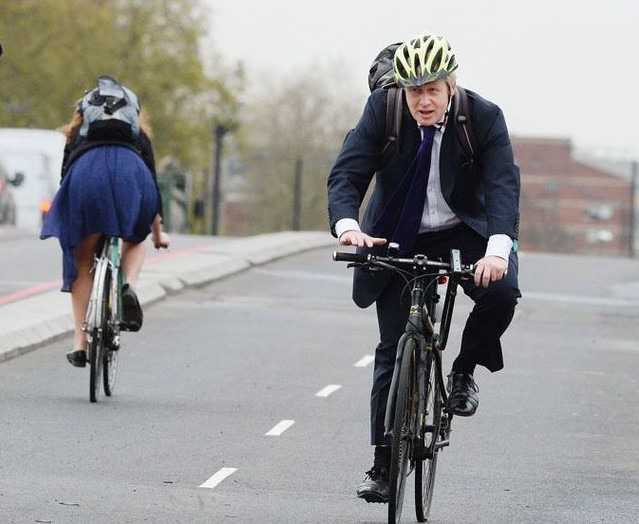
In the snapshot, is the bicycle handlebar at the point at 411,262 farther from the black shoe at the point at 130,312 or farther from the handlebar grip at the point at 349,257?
the black shoe at the point at 130,312

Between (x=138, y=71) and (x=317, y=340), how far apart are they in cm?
5770

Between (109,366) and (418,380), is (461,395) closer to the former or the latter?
(418,380)

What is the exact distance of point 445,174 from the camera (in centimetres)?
691

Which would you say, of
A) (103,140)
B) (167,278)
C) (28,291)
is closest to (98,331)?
(103,140)

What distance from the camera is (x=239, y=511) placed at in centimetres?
710

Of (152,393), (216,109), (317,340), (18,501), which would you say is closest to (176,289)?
(317,340)

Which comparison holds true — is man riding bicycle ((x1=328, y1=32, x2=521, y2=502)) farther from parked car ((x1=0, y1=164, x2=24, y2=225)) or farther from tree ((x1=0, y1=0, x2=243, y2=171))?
tree ((x1=0, y1=0, x2=243, y2=171))

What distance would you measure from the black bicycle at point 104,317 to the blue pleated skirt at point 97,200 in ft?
0.50

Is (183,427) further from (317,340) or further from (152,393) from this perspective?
(317,340)

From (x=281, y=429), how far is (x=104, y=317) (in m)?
1.41

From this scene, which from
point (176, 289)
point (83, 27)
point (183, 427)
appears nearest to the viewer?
point (183, 427)

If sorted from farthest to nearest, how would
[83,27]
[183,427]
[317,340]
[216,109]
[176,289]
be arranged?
[216,109] < [83,27] < [176,289] < [317,340] < [183,427]

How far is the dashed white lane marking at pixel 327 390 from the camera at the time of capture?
431 inches

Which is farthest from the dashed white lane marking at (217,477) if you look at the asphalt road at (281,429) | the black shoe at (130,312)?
the black shoe at (130,312)
